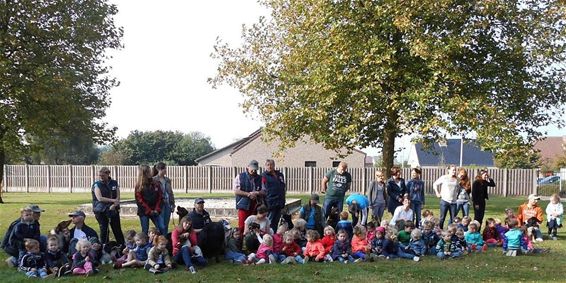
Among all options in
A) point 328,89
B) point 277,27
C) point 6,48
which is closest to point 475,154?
point 277,27

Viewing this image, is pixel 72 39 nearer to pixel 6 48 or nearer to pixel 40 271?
pixel 6 48

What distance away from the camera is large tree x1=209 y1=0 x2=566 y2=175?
17.3 metres

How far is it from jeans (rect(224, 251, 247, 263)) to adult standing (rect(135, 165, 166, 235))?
1.35 metres

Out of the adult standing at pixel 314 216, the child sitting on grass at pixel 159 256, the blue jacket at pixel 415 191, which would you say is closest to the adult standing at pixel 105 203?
the child sitting on grass at pixel 159 256

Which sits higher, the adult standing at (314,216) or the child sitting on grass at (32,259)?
the adult standing at (314,216)

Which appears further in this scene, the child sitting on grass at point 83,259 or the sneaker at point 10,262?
the sneaker at point 10,262

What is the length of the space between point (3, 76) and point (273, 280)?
16030 millimetres

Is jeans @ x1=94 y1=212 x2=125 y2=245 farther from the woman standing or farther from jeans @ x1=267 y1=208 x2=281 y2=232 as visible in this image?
the woman standing

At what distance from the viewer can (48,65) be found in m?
21.6

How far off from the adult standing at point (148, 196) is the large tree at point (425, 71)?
965cm

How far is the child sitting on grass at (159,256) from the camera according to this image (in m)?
8.72

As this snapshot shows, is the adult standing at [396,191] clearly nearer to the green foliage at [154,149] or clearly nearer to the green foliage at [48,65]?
the green foliage at [48,65]

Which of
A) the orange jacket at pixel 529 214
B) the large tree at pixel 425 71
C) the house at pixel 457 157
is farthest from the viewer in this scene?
the house at pixel 457 157

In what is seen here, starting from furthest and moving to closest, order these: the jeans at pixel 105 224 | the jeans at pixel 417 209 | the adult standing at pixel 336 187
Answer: the jeans at pixel 417 209 → the adult standing at pixel 336 187 → the jeans at pixel 105 224
